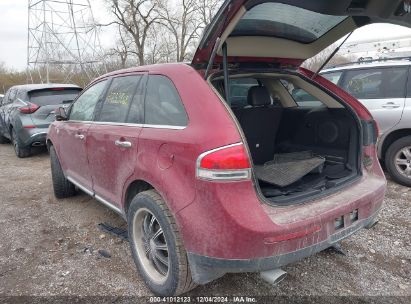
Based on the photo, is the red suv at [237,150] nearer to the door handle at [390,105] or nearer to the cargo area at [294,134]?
the cargo area at [294,134]

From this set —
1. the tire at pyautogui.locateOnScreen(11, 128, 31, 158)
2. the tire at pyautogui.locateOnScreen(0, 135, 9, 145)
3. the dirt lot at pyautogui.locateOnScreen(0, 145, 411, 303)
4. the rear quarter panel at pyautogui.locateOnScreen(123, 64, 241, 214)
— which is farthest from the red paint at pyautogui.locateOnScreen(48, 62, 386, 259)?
the tire at pyautogui.locateOnScreen(0, 135, 9, 145)

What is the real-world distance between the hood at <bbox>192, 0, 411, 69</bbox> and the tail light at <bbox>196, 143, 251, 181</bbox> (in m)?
0.71

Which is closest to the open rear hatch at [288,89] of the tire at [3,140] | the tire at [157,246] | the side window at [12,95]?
the tire at [157,246]

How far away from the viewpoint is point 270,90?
3.62m

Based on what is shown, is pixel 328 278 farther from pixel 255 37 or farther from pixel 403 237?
pixel 255 37

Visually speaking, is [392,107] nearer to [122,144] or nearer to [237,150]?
[237,150]

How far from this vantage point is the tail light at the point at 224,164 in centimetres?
203

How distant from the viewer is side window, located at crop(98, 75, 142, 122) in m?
2.97

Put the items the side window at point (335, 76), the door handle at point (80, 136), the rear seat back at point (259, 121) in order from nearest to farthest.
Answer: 1. the rear seat back at point (259, 121)
2. the door handle at point (80, 136)
3. the side window at point (335, 76)

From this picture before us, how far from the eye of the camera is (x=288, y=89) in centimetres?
373

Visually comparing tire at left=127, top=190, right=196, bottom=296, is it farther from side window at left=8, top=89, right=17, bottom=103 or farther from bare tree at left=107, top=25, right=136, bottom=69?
bare tree at left=107, top=25, right=136, bottom=69

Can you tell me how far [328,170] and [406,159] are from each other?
250cm

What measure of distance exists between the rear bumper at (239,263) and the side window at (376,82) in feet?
11.4

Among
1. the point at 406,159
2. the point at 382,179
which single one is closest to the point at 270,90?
the point at 382,179
